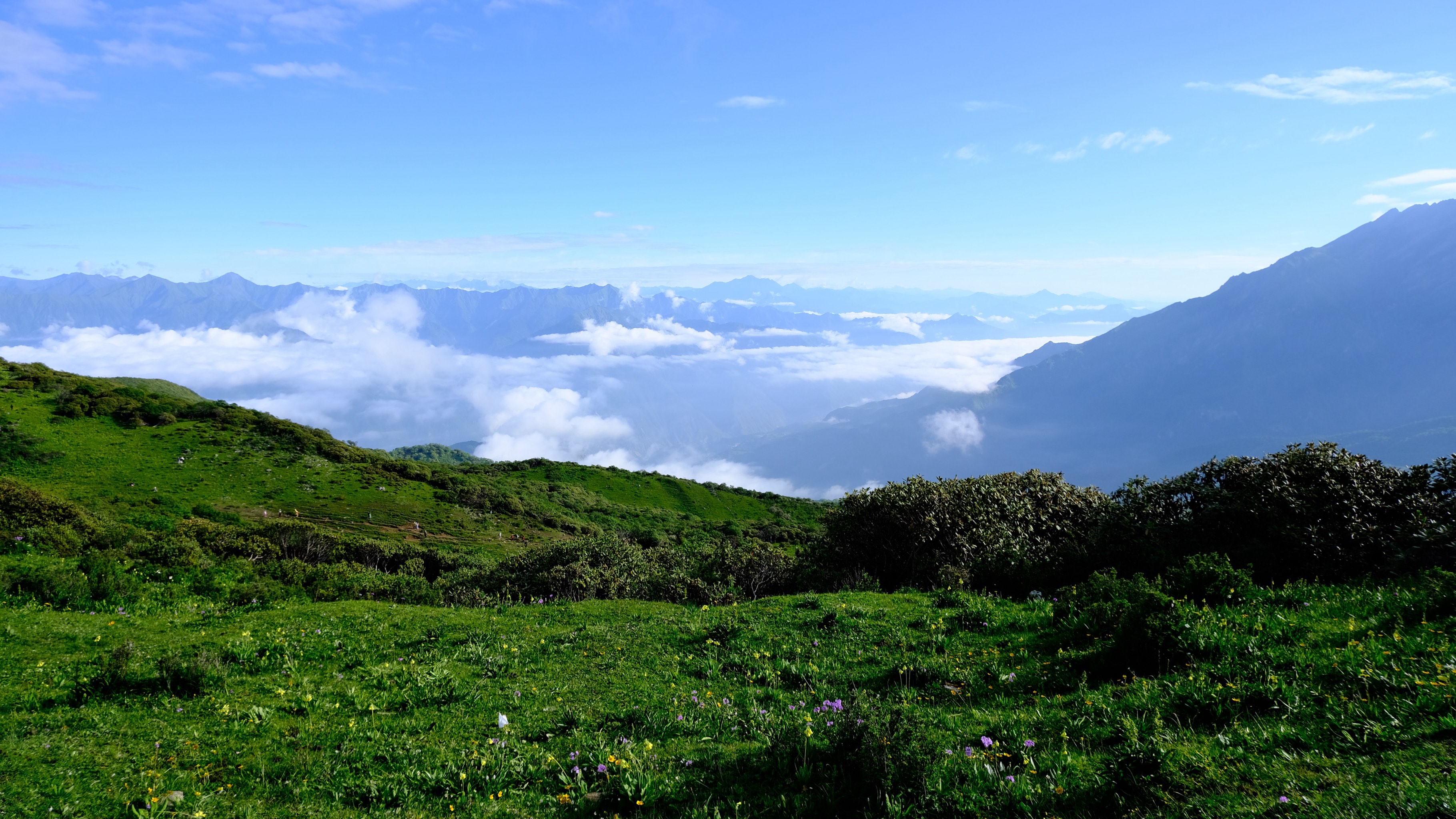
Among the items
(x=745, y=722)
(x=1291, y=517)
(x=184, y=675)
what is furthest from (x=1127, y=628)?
(x=184, y=675)

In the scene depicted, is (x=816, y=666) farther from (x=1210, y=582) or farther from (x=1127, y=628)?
(x=1210, y=582)

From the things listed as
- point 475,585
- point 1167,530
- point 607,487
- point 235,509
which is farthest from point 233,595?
point 607,487

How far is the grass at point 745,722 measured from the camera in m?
6.16

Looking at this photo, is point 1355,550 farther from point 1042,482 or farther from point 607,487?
point 607,487

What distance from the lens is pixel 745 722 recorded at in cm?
919

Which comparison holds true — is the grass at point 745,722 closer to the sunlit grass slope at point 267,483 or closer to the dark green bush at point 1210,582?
the dark green bush at point 1210,582

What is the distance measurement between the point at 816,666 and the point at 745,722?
2.92 metres

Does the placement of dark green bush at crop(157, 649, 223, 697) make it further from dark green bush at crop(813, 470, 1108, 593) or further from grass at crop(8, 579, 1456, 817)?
dark green bush at crop(813, 470, 1108, 593)

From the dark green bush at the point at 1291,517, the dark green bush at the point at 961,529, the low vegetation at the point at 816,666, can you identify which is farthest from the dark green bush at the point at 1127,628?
the dark green bush at the point at 961,529

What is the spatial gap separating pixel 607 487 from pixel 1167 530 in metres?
95.9

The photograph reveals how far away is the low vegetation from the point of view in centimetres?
651

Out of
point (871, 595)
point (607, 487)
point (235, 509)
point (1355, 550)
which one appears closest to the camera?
point (1355, 550)

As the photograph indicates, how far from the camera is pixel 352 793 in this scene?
7160 mm

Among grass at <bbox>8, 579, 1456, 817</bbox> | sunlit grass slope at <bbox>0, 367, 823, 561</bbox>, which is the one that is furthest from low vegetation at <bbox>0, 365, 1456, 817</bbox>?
sunlit grass slope at <bbox>0, 367, 823, 561</bbox>
